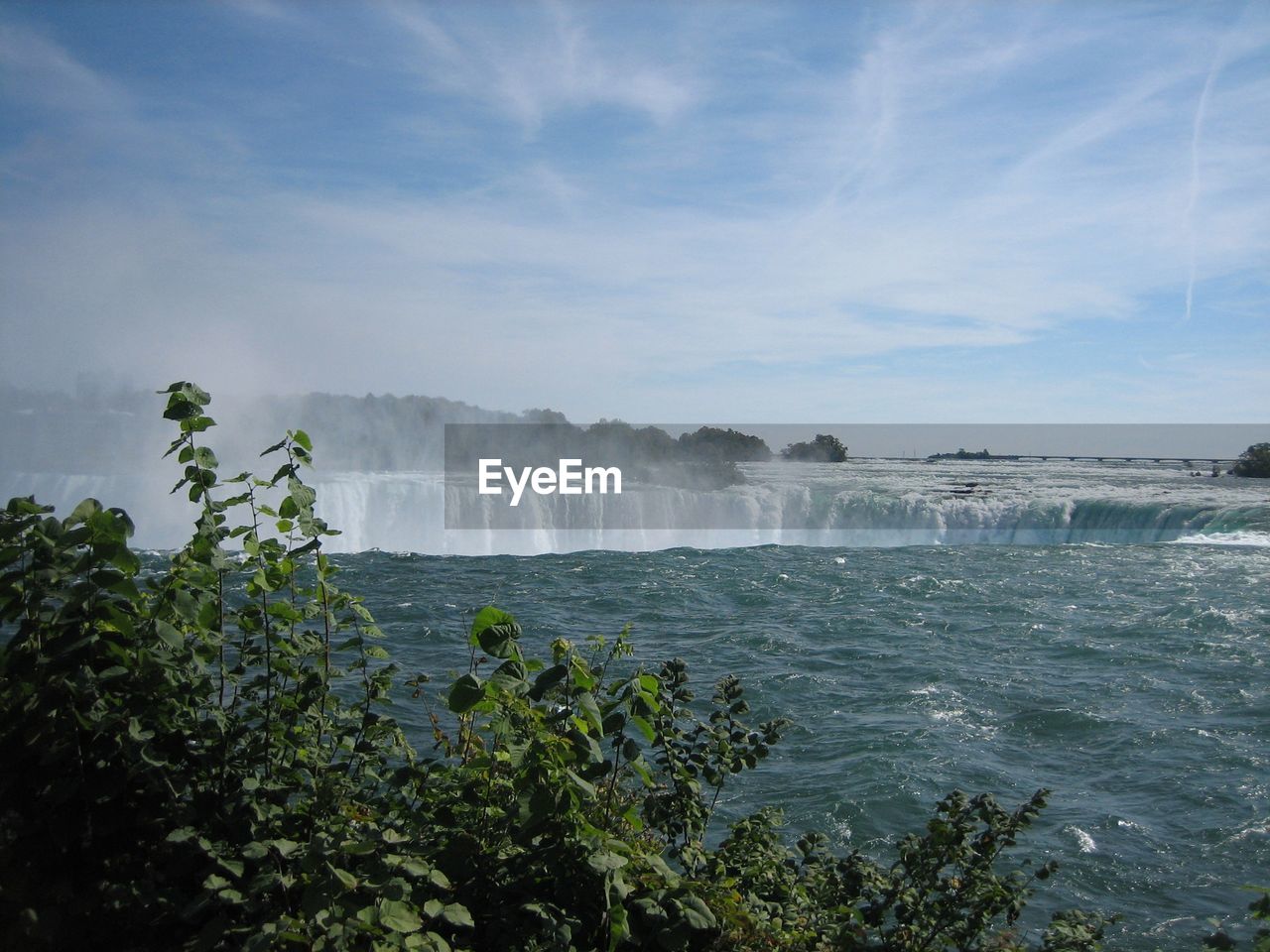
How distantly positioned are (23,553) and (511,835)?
60.6 inches

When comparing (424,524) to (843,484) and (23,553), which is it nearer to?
(843,484)

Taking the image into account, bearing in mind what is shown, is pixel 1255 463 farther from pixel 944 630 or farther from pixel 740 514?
pixel 944 630

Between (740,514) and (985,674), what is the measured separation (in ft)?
48.7

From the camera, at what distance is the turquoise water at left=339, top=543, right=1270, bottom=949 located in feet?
22.2

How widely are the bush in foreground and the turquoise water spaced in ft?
10.0

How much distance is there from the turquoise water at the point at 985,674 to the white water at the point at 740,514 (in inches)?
85.6

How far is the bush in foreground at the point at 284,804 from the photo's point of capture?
248 cm

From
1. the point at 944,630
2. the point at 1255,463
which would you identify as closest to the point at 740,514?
the point at 944,630

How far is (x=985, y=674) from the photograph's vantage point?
36.7ft

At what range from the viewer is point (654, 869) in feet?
9.41

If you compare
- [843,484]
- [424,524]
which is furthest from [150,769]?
[843,484]

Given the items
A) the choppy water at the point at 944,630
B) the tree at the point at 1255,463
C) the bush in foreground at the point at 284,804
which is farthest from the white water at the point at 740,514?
the bush in foreground at the point at 284,804

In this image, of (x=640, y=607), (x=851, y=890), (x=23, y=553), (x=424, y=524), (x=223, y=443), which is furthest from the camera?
(x=223, y=443)

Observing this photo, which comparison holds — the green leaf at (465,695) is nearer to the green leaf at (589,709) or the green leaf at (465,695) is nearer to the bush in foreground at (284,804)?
the bush in foreground at (284,804)
